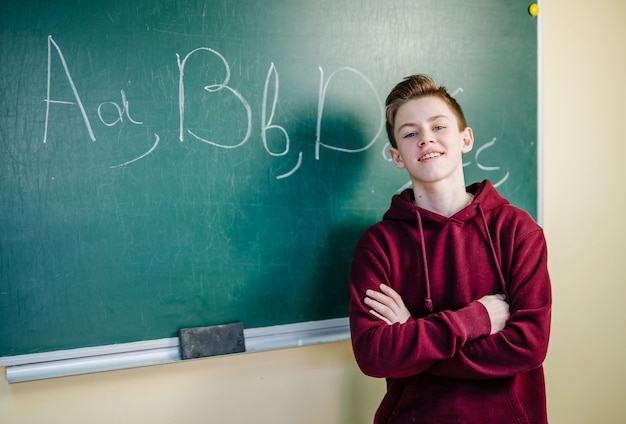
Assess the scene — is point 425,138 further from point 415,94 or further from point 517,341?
point 517,341

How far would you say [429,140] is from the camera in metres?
1.60

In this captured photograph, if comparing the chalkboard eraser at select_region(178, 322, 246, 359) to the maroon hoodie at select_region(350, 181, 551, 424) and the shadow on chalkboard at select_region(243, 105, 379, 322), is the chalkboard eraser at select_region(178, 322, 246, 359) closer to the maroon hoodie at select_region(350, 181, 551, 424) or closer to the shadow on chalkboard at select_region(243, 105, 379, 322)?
the shadow on chalkboard at select_region(243, 105, 379, 322)

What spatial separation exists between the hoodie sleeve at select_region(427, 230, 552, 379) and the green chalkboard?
0.53 metres

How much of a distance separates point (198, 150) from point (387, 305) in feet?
2.29

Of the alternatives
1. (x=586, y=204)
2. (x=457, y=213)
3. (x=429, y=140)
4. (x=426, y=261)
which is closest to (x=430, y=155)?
(x=429, y=140)

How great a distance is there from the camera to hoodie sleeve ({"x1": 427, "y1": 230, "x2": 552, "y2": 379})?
1.43 metres

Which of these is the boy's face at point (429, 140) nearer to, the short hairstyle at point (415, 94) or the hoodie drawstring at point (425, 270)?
the short hairstyle at point (415, 94)

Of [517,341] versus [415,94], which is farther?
[415,94]

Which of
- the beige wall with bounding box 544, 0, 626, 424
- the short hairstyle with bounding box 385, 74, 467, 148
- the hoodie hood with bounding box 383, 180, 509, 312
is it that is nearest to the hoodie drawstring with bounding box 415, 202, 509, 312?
the hoodie hood with bounding box 383, 180, 509, 312

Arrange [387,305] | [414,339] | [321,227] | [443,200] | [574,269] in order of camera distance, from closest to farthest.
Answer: [414,339] → [387,305] → [443,200] → [321,227] → [574,269]

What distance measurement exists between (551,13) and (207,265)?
156 cm

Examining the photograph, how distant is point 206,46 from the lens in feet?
5.48

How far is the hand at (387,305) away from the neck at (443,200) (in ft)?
0.93

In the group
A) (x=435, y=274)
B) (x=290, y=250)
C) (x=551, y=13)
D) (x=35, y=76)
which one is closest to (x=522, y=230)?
(x=435, y=274)
